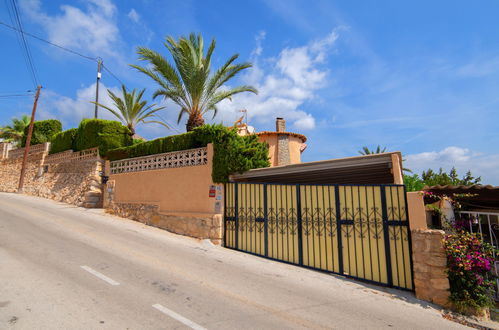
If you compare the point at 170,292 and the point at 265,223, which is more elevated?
the point at 265,223

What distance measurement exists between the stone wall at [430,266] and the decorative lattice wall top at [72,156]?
16175 mm

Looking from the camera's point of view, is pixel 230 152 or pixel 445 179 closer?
pixel 230 152

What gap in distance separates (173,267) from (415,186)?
16581 millimetres

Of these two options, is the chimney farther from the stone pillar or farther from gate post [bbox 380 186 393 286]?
gate post [bbox 380 186 393 286]

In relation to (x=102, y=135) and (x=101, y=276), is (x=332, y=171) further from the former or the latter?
(x=102, y=135)

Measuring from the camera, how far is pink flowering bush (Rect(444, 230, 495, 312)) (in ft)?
16.8

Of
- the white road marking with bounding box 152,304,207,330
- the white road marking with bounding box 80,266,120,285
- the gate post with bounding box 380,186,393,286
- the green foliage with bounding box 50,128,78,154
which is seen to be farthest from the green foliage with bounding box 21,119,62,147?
the gate post with bounding box 380,186,393,286

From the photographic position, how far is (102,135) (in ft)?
49.6

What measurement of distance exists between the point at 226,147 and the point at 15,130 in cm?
2876

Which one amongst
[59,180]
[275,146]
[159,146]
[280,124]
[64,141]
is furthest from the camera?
[280,124]

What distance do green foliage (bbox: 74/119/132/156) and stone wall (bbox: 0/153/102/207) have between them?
3.68 feet

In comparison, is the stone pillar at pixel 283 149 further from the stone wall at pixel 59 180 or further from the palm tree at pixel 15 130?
the palm tree at pixel 15 130

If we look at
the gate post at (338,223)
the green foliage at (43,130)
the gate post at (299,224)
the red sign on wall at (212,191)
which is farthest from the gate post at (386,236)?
the green foliage at (43,130)

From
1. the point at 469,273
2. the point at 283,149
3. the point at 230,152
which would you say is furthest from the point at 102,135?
the point at 469,273
